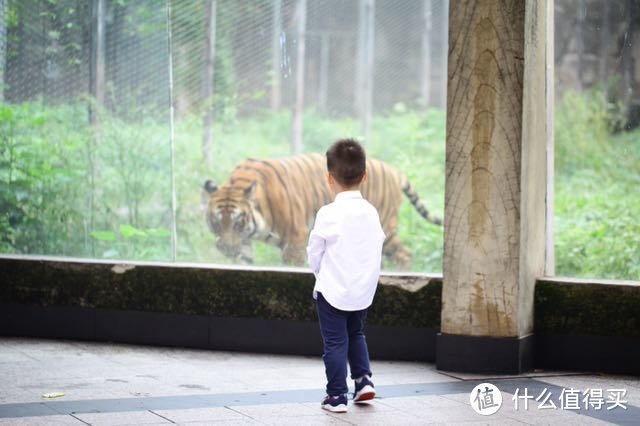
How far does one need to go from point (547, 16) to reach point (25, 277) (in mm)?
4229

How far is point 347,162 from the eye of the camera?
5.75 meters

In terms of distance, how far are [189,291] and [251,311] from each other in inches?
19.2

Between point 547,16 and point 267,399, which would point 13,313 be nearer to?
point 267,399

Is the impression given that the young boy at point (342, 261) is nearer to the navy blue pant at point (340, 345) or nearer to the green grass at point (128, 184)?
the navy blue pant at point (340, 345)

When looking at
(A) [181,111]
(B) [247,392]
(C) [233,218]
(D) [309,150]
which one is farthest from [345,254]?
(D) [309,150]

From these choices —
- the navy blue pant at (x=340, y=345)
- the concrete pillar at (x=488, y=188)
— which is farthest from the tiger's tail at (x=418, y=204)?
the navy blue pant at (x=340, y=345)

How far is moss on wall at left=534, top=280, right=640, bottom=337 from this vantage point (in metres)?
6.93

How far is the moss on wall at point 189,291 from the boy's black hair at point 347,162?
69.3 inches

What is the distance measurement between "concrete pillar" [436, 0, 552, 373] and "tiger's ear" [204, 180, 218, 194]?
11.8 ft

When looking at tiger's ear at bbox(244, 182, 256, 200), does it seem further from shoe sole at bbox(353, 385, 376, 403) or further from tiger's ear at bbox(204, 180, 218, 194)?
shoe sole at bbox(353, 385, 376, 403)

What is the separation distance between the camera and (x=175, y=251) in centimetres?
840

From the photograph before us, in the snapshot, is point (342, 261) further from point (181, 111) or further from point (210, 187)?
point (181, 111)

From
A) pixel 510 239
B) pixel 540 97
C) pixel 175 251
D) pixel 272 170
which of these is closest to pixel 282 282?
pixel 175 251

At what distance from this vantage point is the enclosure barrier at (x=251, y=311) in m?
7.00
